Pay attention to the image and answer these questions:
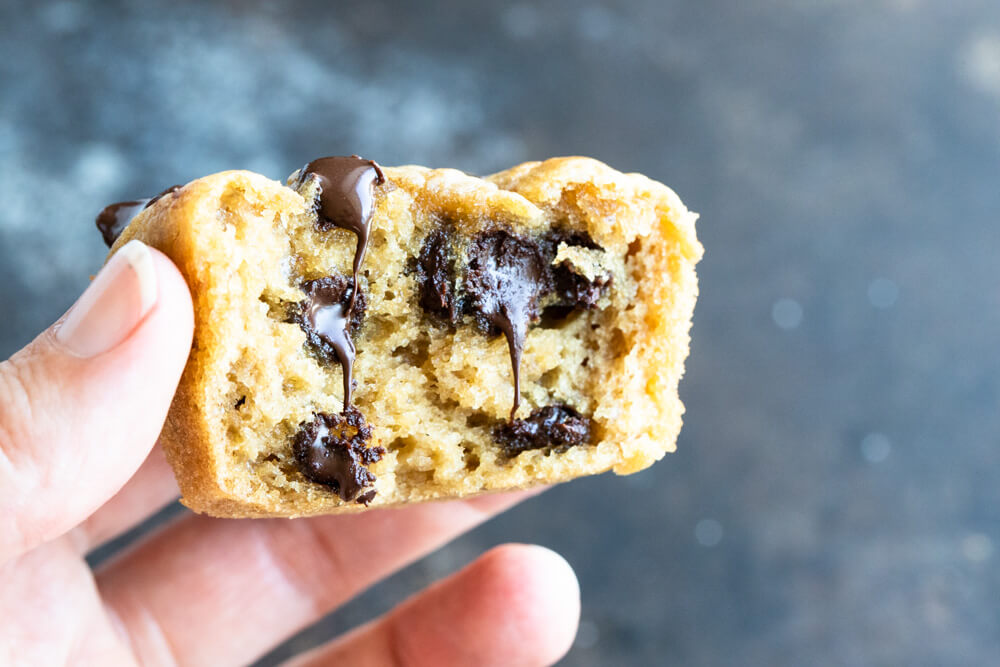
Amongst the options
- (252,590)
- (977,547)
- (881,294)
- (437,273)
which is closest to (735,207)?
(881,294)

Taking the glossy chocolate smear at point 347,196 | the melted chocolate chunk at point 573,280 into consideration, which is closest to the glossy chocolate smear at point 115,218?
the glossy chocolate smear at point 347,196

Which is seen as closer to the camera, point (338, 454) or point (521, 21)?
point (338, 454)

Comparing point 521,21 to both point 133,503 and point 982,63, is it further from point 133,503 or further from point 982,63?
point 133,503

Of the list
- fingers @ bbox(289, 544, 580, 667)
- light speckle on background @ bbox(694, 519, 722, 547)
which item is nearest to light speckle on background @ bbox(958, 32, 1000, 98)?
light speckle on background @ bbox(694, 519, 722, 547)

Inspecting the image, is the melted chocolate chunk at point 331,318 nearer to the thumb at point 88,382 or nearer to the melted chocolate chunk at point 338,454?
the melted chocolate chunk at point 338,454

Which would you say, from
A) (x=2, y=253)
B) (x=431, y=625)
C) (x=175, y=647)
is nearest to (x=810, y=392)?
(x=431, y=625)

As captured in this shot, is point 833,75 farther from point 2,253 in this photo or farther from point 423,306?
point 2,253

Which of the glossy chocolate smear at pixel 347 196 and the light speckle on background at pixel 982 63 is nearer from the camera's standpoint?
the glossy chocolate smear at pixel 347 196
